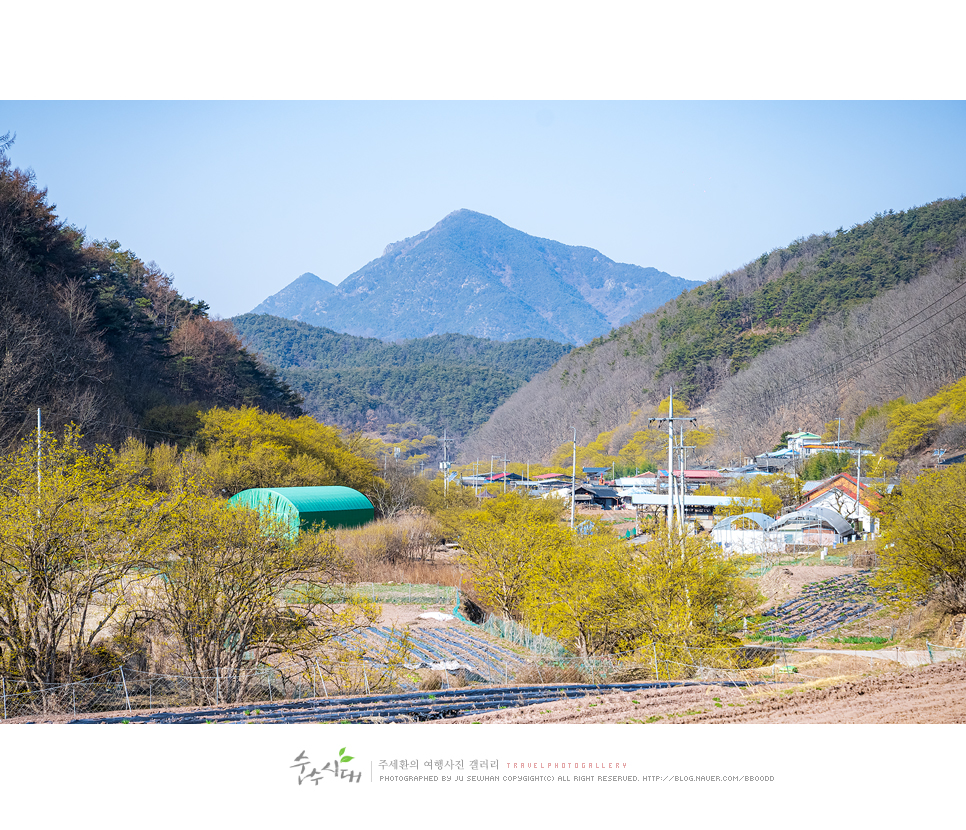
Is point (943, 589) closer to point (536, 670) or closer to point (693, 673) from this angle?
→ point (693, 673)

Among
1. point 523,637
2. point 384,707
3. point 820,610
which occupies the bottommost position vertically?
point 820,610

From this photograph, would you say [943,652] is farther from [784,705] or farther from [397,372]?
[397,372]

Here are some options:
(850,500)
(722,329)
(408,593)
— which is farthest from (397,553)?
(722,329)

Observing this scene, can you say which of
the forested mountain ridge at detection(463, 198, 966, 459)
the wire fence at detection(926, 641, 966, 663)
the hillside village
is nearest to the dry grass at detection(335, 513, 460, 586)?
the hillside village

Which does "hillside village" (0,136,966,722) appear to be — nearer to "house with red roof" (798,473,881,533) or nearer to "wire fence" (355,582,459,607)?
"wire fence" (355,582,459,607)
